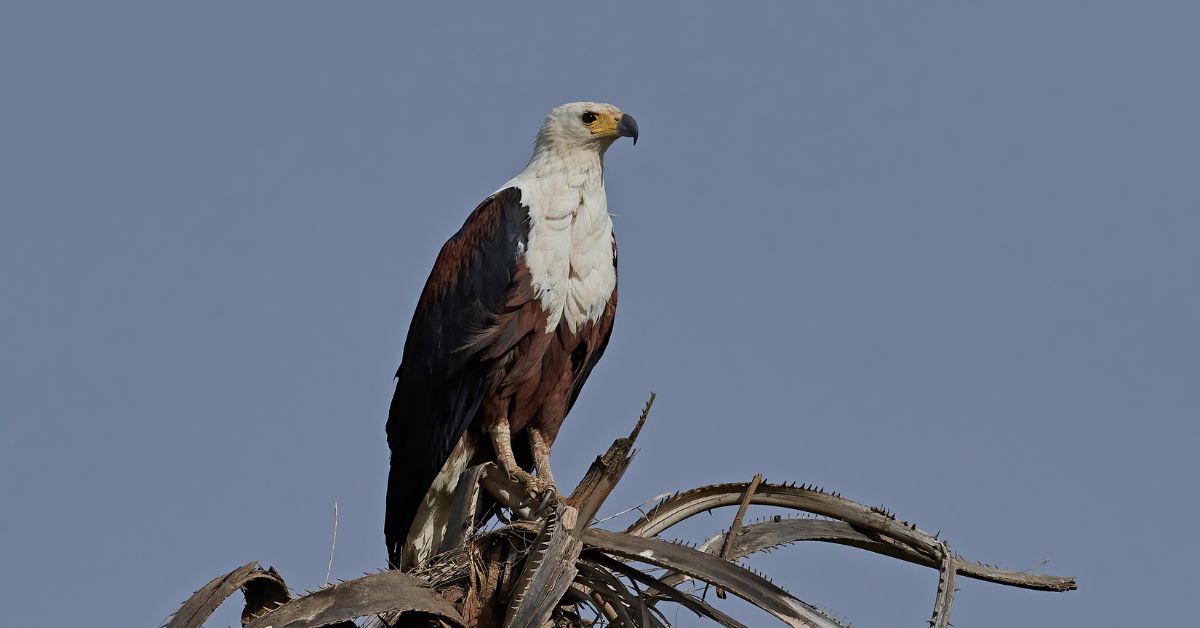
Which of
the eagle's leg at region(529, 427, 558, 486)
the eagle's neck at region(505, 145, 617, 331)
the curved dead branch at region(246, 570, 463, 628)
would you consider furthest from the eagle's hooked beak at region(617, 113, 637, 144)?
the curved dead branch at region(246, 570, 463, 628)

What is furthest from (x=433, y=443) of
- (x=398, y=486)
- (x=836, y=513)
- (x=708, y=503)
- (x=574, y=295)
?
(x=836, y=513)

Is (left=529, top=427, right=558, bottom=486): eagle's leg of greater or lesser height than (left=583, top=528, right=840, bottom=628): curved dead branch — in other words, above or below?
above

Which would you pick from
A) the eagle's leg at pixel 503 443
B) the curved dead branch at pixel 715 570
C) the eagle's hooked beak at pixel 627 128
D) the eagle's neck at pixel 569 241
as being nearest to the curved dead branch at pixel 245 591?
the curved dead branch at pixel 715 570

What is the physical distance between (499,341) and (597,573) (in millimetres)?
1443

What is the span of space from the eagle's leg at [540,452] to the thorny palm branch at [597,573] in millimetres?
1072

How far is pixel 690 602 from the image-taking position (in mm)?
4457

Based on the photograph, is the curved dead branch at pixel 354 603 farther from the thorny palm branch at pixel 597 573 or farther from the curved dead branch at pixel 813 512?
the curved dead branch at pixel 813 512

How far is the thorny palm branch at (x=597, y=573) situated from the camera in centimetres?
441

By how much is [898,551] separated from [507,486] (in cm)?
150

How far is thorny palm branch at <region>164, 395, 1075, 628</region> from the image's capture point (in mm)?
4406

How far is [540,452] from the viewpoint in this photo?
6234 mm

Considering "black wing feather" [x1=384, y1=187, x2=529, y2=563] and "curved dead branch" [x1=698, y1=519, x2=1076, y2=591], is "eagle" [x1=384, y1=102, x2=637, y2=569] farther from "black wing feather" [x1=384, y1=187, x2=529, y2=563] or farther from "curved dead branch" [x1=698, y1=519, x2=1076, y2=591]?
"curved dead branch" [x1=698, y1=519, x2=1076, y2=591]

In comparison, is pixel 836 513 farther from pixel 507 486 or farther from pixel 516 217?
pixel 516 217

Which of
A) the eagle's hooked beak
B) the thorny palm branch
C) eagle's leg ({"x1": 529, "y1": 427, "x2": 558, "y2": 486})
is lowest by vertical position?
the thorny palm branch
